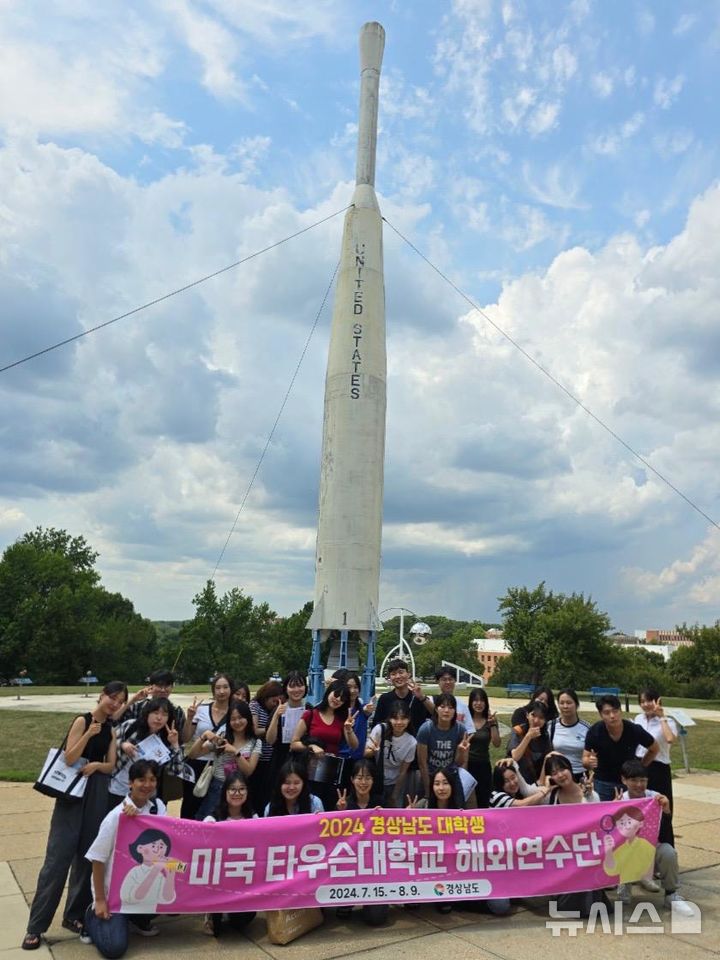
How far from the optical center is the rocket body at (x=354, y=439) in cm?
1728

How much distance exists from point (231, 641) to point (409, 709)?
40.3 m

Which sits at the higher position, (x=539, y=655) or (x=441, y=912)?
(x=539, y=655)

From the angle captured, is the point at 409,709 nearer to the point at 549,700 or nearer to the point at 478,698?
the point at 478,698

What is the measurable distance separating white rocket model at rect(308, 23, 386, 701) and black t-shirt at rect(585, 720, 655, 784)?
10797mm

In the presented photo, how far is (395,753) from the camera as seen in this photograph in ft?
21.0

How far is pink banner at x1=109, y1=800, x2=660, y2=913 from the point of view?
16.9ft

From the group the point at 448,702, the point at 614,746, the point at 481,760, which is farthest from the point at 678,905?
the point at 448,702

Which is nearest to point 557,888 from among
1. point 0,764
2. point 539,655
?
point 0,764

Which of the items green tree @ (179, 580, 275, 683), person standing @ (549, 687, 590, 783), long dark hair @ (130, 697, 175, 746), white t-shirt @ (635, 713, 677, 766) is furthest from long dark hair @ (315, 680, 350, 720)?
green tree @ (179, 580, 275, 683)

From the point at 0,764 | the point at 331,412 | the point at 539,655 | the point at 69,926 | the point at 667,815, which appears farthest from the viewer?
the point at 539,655

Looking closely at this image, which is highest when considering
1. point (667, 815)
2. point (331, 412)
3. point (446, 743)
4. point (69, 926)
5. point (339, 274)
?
point (339, 274)

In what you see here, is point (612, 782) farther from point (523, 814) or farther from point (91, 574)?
point (91, 574)

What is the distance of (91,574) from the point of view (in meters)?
59.6

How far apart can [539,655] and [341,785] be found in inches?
1349
